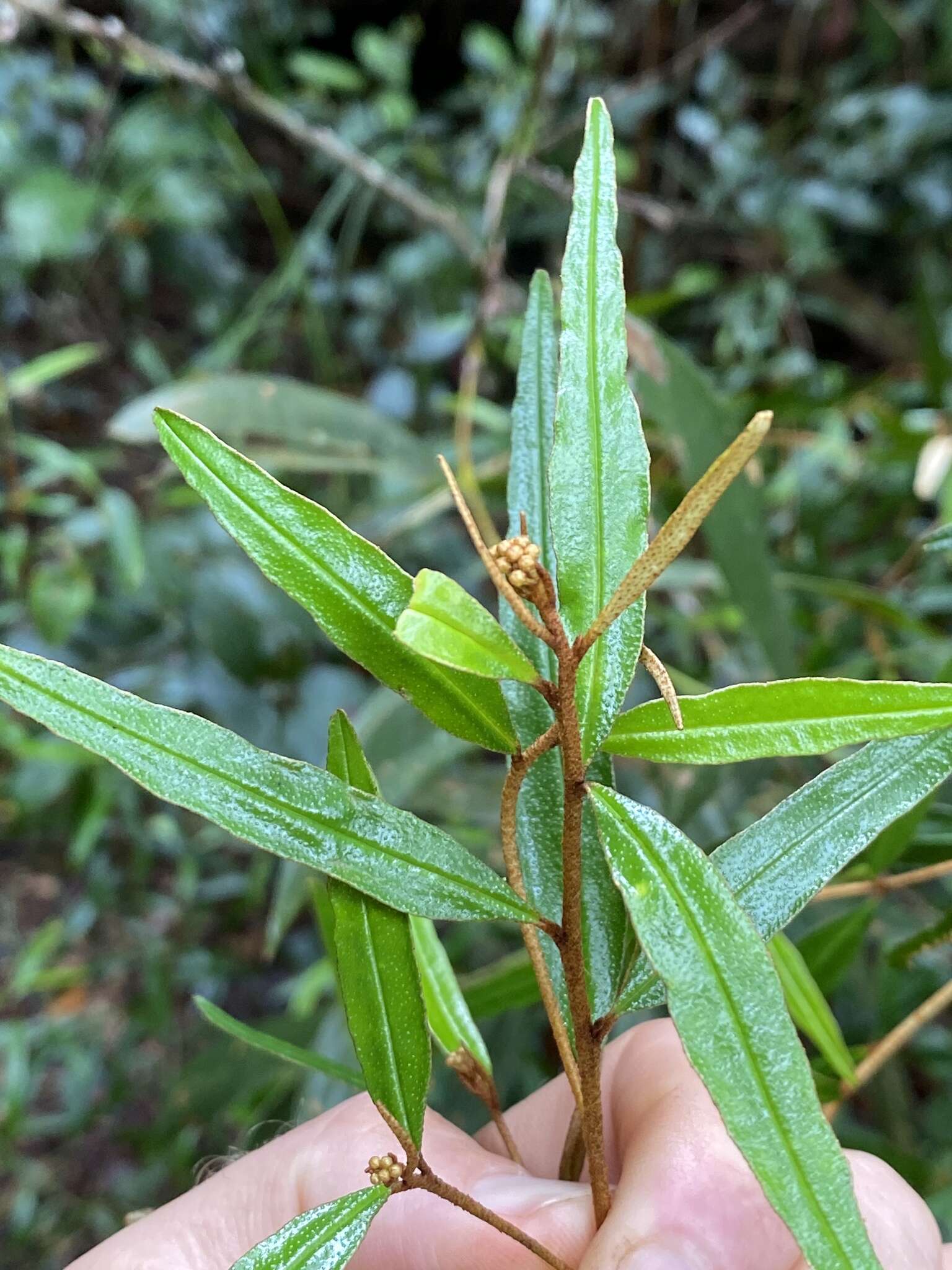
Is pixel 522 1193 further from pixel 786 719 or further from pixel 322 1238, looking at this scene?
pixel 786 719

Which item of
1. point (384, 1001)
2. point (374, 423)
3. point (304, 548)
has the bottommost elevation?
point (384, 1001)

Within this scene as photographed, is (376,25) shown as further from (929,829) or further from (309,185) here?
(929,829)

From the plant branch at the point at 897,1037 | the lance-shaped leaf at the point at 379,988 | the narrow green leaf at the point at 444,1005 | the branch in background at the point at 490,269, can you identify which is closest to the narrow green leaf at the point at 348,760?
A: the lance-shaped leaf at the point at 379,988

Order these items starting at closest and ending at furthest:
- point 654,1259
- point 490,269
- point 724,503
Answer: point 654,1259 → point 724,503 → point 490,269

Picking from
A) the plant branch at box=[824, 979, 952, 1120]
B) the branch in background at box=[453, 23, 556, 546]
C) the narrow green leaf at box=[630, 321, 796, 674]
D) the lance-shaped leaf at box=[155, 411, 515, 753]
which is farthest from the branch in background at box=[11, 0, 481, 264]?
the plant branch at box=[824, 979, 952, 1120]

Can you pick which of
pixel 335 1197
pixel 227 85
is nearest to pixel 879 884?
pixel 335 1197

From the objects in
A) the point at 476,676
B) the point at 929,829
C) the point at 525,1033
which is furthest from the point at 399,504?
the point at 476,676

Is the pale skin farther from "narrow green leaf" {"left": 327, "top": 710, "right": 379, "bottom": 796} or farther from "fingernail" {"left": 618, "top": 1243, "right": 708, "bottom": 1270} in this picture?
"narrow green leaf" {"left": 327, "top": 710, "right": 379, "bottom": 796}

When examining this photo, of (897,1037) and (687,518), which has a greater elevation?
(687,518)
